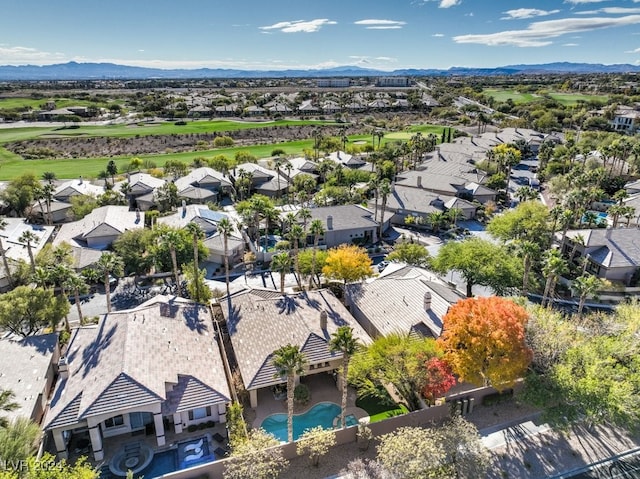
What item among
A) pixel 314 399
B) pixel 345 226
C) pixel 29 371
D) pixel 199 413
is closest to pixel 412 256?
pixel 345 226

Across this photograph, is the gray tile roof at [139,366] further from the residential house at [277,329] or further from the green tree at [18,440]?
the residential house at [277,329]

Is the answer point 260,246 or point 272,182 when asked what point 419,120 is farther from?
point 260,246

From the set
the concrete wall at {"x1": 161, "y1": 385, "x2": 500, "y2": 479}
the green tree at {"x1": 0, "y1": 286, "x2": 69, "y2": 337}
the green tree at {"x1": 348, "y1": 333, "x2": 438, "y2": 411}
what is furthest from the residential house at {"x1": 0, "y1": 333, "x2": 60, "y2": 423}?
the green tree at {"x1": 348, "y1": 333, "x2": 438, "y2": 411}

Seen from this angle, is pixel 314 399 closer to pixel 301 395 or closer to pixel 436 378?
pixel 301 395

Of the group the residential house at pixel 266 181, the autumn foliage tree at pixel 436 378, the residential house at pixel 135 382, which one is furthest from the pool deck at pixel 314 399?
the residential house at pixel 266 181

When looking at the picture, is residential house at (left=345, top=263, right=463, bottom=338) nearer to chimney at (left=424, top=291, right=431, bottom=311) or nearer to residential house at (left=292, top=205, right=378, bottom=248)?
chimney at (left=424, top=291, right=431, bottom=311)
